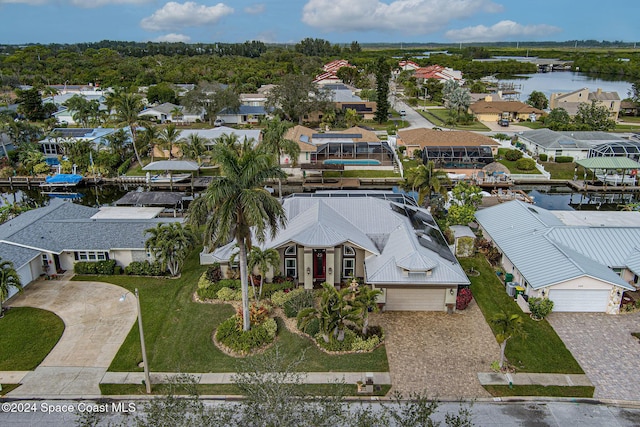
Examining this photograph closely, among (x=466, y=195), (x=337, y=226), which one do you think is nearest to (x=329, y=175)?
(x=466, y=195)

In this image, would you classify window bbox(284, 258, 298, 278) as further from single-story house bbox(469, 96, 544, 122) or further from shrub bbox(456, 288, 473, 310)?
single-story house bbox(469, 96, 544, 122)

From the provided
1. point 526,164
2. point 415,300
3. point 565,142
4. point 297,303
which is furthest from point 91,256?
point 565,142

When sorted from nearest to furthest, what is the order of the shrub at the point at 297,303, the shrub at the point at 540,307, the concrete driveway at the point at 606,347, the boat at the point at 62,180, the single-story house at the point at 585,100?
the concrete driveway at the point at 606,347
the shrub at the point at 540,307
the shrub at the point at 297,303
the boat at the point at 62,180
the single-story house at the point at 585,100

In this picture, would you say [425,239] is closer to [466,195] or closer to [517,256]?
[517,256]

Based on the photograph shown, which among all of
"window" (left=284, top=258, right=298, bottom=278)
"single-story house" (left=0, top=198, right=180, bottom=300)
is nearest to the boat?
"single-story house" (left=0, top=198, right=180, bottom=300)

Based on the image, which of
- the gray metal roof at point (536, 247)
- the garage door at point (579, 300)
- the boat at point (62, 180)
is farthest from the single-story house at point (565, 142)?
the boat at point (62, 180)

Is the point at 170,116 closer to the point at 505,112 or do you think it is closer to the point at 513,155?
the point at 513,155

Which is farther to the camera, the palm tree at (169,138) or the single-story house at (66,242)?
the palm tree at (169,138)

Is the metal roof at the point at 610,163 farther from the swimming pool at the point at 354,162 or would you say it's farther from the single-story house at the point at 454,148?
the swimming pool at the point at 354,162
